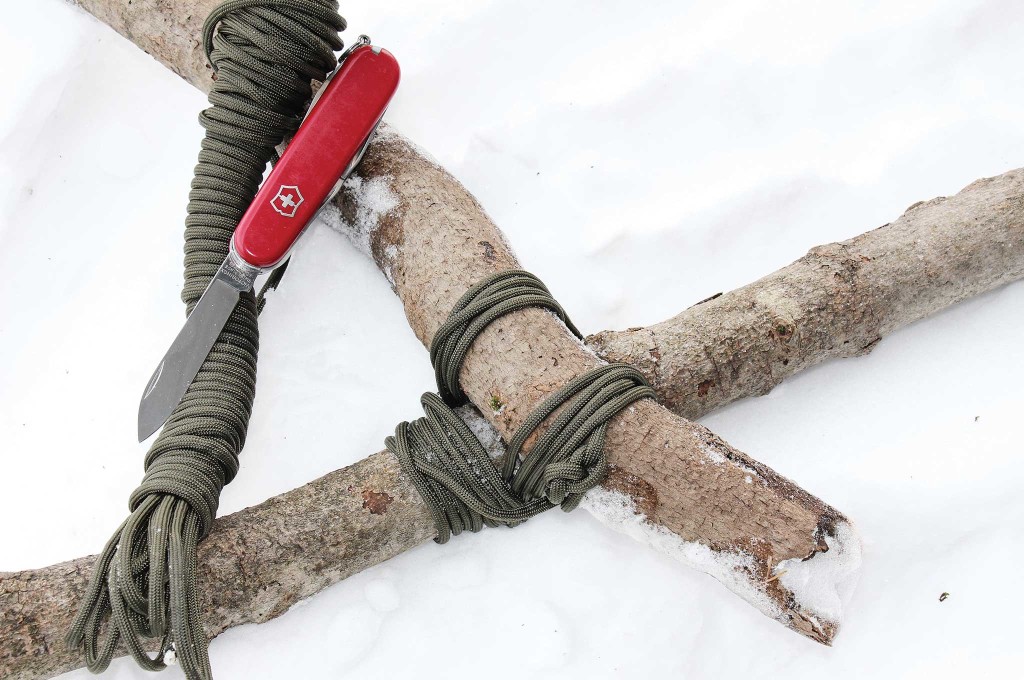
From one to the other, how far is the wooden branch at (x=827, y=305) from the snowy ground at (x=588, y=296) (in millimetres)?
161

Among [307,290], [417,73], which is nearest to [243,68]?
[307,290]

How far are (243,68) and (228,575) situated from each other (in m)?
0.98

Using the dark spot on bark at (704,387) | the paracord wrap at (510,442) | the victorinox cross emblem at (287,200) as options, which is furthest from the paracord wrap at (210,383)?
the dark spot on bark at (704,387)

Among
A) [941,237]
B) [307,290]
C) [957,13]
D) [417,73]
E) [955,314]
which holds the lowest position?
[307,290]

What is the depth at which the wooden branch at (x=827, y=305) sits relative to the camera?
170 centimetres

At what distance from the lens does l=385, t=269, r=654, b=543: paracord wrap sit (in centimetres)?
146

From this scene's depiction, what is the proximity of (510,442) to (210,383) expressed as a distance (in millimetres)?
597

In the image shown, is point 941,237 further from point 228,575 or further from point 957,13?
point 228,575

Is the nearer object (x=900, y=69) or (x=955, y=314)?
(x=955, y=314)

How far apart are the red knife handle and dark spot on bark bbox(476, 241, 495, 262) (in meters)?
0.33

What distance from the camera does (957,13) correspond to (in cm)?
232

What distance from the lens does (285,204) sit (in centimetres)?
168

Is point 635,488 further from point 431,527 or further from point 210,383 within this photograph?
point 210,383

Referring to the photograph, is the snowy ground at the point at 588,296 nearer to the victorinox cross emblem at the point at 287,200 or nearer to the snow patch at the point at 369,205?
the snow patch at the point at 369,205
